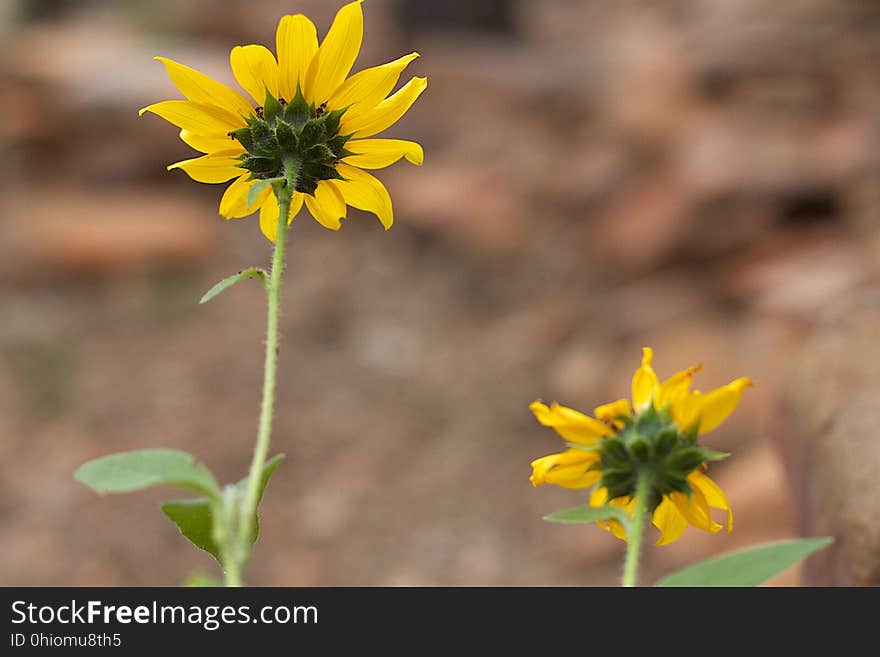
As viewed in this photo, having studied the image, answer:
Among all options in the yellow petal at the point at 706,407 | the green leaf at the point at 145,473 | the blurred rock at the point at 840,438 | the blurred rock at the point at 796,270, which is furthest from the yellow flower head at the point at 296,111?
the blurred rock at the point at 796,270

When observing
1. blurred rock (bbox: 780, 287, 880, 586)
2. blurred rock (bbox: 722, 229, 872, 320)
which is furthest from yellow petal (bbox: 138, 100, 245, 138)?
blurred rock (bbox: 722, 229, 872, 320)

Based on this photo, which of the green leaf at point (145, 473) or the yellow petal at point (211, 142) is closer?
the green leaf at point (145, 473)

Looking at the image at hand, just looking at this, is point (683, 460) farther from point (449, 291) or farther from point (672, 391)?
point (449, 291)

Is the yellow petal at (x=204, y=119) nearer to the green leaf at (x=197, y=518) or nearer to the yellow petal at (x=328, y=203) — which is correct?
the yellow petal at (x=328, y=203)

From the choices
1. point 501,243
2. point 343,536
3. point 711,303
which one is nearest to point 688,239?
point 711,303

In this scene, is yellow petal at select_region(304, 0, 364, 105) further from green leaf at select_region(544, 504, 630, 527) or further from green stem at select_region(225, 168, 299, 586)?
green leaf at select_region(544, 504, 630, 527)

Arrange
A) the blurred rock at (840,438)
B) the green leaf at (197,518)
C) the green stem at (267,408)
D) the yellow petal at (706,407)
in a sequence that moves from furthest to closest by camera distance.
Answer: the blurred rock at (840,438), the yellow petal at (706,407), the green leaf at (197,518), the green stem at (267,408)

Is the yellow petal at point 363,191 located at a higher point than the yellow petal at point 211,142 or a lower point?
lower
